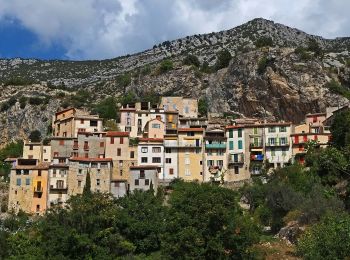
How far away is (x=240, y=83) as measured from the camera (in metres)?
105

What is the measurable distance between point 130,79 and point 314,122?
5188 cm

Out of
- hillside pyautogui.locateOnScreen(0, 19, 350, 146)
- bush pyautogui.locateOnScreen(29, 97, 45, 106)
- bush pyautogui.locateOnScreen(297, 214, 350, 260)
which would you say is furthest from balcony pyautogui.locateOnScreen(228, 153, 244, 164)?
bush pyautogui.locateOnScreen(29, 97, 45, 106)

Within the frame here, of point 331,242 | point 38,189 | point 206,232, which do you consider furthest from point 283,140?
point 331,242

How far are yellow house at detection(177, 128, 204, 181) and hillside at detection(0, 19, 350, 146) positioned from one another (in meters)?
20.8

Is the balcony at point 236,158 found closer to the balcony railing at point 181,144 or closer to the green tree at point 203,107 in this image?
the balcony railing at point 181,144

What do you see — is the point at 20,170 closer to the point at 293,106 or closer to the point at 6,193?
the point at 6,193

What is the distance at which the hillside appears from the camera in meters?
98.1

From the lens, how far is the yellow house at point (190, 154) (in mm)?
80625

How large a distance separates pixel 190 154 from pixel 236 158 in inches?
256

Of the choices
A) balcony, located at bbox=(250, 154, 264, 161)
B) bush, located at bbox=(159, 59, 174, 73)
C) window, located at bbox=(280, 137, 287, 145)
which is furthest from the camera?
bush, located at bbox=(159, 59, 174, 73)

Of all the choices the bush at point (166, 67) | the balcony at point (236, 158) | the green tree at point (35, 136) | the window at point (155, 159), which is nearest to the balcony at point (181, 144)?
the window at point (155, 159)

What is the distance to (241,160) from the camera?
80.1m

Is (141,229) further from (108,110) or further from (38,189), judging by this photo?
(108,110)

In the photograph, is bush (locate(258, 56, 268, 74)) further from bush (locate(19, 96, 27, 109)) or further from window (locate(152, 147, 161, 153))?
bush (locate(19, 96, 27, 109))
